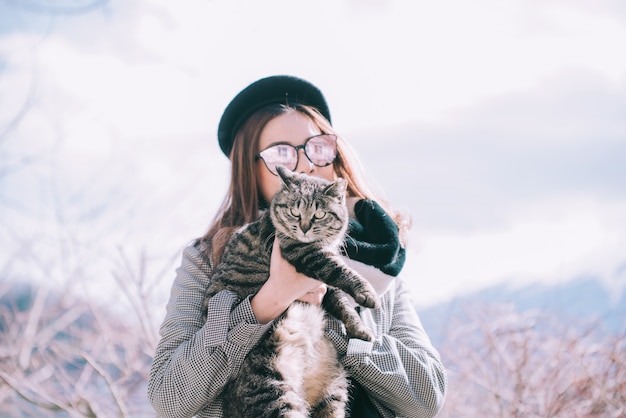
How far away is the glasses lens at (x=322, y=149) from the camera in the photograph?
263 cm

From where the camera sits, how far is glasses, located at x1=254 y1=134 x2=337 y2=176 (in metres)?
2.62

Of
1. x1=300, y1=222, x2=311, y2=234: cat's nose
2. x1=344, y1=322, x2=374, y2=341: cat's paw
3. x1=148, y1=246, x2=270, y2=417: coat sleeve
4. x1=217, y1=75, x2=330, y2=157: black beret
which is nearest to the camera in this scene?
x1=148, y1=246, x2=270, y2=417: coat sleeve

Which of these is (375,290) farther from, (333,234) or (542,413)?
(542,413)

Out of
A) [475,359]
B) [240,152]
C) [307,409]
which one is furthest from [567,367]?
[240,152]

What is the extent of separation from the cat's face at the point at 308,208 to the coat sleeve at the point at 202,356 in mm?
471

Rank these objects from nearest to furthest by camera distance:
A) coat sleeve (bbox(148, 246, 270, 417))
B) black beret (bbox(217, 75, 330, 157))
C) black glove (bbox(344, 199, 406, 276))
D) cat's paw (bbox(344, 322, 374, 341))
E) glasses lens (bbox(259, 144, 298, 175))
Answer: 1. coat sleeve (bbox(148, 246, 270, 417))
2. cat's paw (bbox(344, 322, 374, 341))
3. black glove (bbox(344, 199, 406, 276))
4. glasses lens (bbox(259, 144, 298, 175))
5. black beret (bbox(217, 75, 330, 157))

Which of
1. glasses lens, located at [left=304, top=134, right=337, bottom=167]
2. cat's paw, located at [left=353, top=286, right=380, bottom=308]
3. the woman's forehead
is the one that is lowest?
cat's paw, located at [left=353, top=286, right=380, bottom=308]

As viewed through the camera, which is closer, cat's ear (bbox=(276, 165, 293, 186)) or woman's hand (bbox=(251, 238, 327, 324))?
woman's hand (bbox=(251, 238, 327, 324))

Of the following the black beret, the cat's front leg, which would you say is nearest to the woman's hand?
the cat's front leg

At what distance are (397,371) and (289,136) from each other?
47.6 inches

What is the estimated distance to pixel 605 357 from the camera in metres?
3.77

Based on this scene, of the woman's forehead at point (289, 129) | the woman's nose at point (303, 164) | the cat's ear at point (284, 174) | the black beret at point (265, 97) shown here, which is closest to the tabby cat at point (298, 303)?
the cat's ear at point (284, 174)

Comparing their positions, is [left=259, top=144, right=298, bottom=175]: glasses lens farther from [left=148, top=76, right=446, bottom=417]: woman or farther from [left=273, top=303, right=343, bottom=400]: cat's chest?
[left=273, top=303, right=343, bottom=400]: cat's chest

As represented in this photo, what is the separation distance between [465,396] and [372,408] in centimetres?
264
